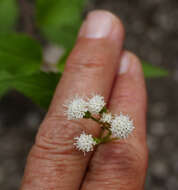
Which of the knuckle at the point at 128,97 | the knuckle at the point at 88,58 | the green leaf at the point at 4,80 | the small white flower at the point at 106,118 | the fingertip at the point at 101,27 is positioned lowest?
the knuckle at the point at 128,97

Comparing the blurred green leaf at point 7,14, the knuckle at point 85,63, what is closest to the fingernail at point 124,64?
the knuckle at point 85,63

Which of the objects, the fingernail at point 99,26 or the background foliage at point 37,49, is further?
the fingernail at point 99,26

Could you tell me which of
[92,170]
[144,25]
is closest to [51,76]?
[92,170]

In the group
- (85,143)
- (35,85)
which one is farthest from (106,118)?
(35,85)

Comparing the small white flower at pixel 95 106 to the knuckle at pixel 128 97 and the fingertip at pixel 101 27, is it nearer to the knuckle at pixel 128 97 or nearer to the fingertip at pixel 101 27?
the knuckle at pixel 128 97

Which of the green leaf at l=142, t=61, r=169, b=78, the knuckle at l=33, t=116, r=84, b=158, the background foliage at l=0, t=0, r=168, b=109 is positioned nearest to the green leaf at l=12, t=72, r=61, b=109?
the background foliage at l=0, t=0, r=168, b=109

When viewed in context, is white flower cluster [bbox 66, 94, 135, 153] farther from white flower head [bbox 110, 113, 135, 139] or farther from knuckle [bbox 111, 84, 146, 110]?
knuckle [bbox 111, 84, 146, 110]
